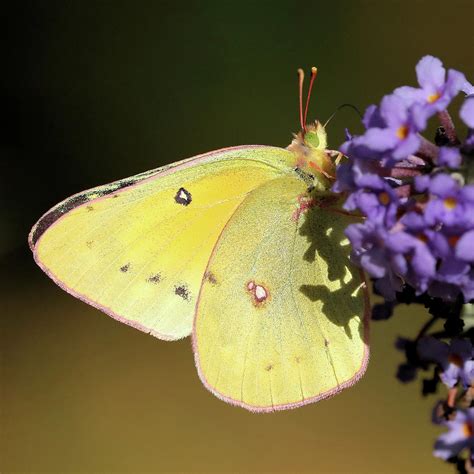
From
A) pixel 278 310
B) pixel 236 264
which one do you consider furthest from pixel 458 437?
pixel 236 264

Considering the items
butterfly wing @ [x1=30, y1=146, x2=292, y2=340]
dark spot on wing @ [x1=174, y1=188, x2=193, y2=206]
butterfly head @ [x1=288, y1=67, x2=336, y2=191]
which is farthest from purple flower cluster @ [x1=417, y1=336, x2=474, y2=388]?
dark spot on wing @ [x1=174, y1=188, x2=193, y2=206]

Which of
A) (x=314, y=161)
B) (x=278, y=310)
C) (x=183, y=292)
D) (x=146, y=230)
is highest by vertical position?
(x=314, y=161)

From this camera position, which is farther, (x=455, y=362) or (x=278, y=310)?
(x=278, y=310)

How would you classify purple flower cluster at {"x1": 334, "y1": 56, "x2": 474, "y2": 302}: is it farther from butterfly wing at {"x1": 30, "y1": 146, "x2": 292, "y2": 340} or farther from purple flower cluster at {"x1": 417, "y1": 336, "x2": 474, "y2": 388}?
butterfly wing at {"x1": 30, "y1": 146, "x2": 292, "y2": 340}

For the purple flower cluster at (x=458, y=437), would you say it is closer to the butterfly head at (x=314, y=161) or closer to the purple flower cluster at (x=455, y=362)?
the purple flower cluster at (x=455, y=362)

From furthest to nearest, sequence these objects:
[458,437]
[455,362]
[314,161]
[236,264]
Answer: [236,264]
[314,161]
[455,362]
[458,437]

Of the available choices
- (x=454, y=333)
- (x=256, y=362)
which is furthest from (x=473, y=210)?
(x=256, y=362)

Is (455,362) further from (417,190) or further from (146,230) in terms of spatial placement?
(146,230)
